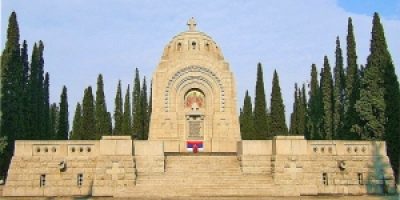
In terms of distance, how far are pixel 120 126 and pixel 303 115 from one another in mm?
23094

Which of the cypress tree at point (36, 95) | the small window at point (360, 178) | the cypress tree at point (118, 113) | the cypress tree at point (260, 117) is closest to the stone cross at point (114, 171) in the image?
the small window at point (360, 178)

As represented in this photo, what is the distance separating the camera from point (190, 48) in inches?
1550

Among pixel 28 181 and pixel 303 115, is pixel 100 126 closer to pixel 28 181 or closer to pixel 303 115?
pixel 303 115

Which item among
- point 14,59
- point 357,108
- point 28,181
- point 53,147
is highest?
point 14,59

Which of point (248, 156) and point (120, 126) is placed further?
point (120, 126)

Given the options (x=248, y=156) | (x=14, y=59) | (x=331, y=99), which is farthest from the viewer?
(x=331, y=99)

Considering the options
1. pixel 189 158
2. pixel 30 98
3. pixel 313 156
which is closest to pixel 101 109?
pixel 30 98

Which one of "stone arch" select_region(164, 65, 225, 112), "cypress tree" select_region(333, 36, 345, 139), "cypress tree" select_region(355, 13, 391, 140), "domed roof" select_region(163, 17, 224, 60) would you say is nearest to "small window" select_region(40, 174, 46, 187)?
"stone arch" select_region(164, 65, 225, 112)

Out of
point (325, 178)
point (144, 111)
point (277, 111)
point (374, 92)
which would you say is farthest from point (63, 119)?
point (325, 178)

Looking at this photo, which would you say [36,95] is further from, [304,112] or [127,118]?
[304,112]

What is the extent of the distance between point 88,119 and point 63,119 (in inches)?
111

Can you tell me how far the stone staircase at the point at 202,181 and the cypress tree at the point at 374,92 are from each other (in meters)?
9.28

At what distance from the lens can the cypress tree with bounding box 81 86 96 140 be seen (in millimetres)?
54906

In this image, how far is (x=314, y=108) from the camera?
5253 cm
